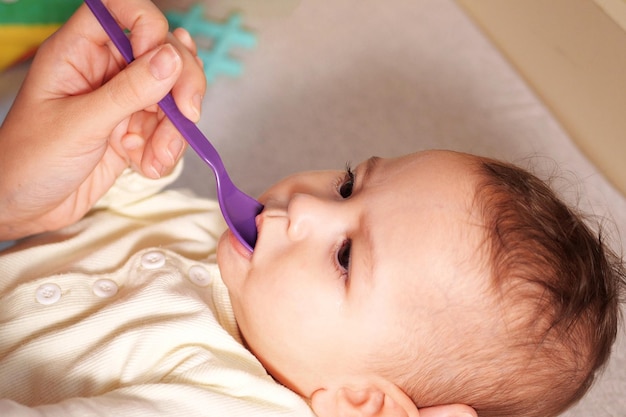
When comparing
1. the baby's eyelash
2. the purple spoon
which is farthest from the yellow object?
the baby's eyelash

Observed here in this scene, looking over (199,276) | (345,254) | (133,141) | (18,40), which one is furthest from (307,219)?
(18,40)

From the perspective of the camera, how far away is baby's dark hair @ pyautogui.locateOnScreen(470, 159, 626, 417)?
0.76 meters

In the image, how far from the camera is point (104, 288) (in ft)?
2.87

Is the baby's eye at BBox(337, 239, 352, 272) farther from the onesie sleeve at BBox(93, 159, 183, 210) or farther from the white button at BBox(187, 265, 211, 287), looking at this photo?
the onesie sleeve at BBox(93, 159, 183, 210)

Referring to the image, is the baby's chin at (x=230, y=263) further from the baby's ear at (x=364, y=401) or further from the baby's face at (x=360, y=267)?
the baby's ear at (x=364, y=401)

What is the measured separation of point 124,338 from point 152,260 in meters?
0.12

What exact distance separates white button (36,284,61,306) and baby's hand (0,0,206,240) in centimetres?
13

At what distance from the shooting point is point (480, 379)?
2.59 ft

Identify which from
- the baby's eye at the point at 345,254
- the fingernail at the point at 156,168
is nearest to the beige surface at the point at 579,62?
the baby's eye at the point at 345,254

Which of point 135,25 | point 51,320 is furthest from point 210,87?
point 51,320

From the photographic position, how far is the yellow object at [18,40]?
50.1 inches

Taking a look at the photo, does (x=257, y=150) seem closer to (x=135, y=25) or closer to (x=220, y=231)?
(x=220, y=231)

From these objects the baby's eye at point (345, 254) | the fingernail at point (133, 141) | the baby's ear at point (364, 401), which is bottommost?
the baby's ear at point (364, 401)

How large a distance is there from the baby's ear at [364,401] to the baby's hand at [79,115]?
374mm
